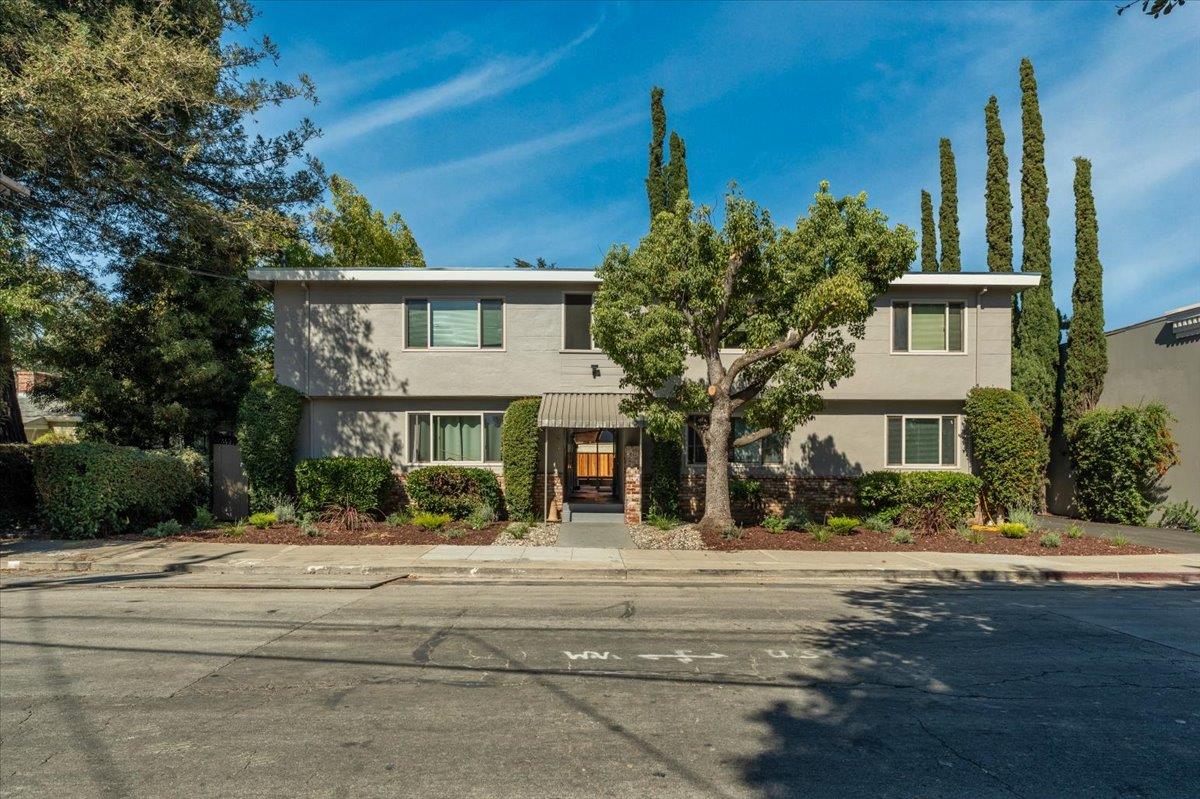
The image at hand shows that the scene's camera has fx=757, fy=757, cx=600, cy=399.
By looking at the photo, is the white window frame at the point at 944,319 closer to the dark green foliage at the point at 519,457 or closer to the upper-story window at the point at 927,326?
the upper-story window at the point at 927,326

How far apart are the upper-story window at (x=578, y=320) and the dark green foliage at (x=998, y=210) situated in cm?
1346

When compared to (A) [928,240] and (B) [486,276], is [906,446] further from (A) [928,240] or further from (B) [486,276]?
(A) [928,240]

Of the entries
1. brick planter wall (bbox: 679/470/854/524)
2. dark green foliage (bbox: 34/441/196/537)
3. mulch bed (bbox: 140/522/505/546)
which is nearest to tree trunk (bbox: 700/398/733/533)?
brick planter wall (bbox: 679/470/854/524)

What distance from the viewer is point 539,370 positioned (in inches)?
709

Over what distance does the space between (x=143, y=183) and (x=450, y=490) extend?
919 centimetres

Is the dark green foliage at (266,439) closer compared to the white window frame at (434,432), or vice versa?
the dark green foliage at (266,439)

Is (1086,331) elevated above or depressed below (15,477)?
above

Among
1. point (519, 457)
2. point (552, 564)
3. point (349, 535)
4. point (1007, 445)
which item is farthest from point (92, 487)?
point (1007, 445)

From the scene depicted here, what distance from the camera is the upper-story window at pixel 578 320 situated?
59.6ft

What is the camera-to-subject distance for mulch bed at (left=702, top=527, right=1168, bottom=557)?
14.8 meters

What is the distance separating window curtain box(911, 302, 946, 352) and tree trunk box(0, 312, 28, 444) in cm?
1984

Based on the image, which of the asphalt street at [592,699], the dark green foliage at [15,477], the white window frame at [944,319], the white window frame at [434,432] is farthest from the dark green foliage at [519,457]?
the dark green foliage at [15,477]

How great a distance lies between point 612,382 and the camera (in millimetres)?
18047

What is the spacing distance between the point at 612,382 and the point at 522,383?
2.14 metres
